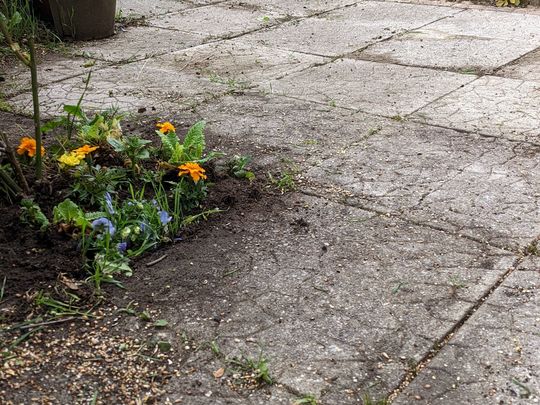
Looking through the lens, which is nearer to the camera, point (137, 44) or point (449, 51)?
point (449, 51)

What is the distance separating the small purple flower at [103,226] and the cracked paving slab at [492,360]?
4.38ft

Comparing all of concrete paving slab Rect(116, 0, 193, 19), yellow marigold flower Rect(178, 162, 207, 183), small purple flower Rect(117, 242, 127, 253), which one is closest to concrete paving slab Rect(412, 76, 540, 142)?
yellow marigold flower Rect(178, 162, 207, 183)

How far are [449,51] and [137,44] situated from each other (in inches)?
101

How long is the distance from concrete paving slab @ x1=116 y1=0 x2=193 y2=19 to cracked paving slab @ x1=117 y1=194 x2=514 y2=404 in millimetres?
4713

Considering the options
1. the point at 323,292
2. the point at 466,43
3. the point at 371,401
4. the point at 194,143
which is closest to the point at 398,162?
the point at 194,143

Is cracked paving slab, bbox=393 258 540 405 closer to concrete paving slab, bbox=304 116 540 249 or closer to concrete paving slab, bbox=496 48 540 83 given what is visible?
concrete paving slab, bbox=304 116 540 249

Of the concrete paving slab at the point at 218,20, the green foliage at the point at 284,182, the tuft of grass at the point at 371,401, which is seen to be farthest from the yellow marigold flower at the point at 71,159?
the concrete paving slab at the point at 218,20

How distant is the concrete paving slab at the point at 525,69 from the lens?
5.34 m

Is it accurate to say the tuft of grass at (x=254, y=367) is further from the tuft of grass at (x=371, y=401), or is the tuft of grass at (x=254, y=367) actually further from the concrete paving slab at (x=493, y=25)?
the concrete paving slab at (x=493, y=25)

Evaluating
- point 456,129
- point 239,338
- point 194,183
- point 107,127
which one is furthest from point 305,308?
point 456,129

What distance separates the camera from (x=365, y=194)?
3.61 m

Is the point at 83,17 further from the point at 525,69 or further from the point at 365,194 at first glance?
the point at 365,194

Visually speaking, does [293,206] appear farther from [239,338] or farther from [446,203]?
[239,338]

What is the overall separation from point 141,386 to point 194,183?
1290mm
